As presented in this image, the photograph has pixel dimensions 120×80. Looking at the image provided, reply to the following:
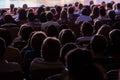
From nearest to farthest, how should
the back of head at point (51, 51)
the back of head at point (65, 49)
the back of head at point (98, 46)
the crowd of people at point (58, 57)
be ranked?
the crowd of people at point (58, 57) → the back of head at point (51, 51) → the back of head at point (65, 49) → the back of head at point (98, 46)

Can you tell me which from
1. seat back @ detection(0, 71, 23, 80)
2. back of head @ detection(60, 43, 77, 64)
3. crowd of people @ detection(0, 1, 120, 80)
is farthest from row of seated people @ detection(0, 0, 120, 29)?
seat back @ detection(0, 71, 23, 80)

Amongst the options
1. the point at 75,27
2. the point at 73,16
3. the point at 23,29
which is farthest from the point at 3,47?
the point at 73,16

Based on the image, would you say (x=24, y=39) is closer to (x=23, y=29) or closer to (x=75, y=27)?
(x=23, y=29)

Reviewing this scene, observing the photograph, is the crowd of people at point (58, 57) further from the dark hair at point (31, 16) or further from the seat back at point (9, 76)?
the dark hair at point (31, 16)

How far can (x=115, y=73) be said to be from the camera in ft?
12.0

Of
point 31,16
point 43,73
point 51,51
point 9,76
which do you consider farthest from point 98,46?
point 31,16

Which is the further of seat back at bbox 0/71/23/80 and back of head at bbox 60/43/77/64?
back of head at bbox 60/43/77/64

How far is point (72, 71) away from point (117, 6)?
10.0 metres

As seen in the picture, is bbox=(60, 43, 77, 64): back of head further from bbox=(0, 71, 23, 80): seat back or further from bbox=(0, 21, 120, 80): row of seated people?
bbox=(0, 71, 23, 80): seat back

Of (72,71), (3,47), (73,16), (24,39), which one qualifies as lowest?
(73,16)

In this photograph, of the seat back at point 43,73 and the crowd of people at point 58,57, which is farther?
the seat back at point 43,73

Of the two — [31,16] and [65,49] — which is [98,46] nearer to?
[65,49]

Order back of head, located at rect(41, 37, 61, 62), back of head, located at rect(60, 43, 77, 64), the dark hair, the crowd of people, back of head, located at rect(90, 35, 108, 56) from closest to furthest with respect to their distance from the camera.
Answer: the crowd of people < back of head, located at rect(41, 37, 61, 62) < back of head, located at rect(60, 43, 77, 64) < back of head, located at rect(90, 35, 108, 56) < the dark hair

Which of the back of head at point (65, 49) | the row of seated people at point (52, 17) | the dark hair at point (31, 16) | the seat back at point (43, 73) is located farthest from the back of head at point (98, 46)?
the dark hair at point (31, 16)
